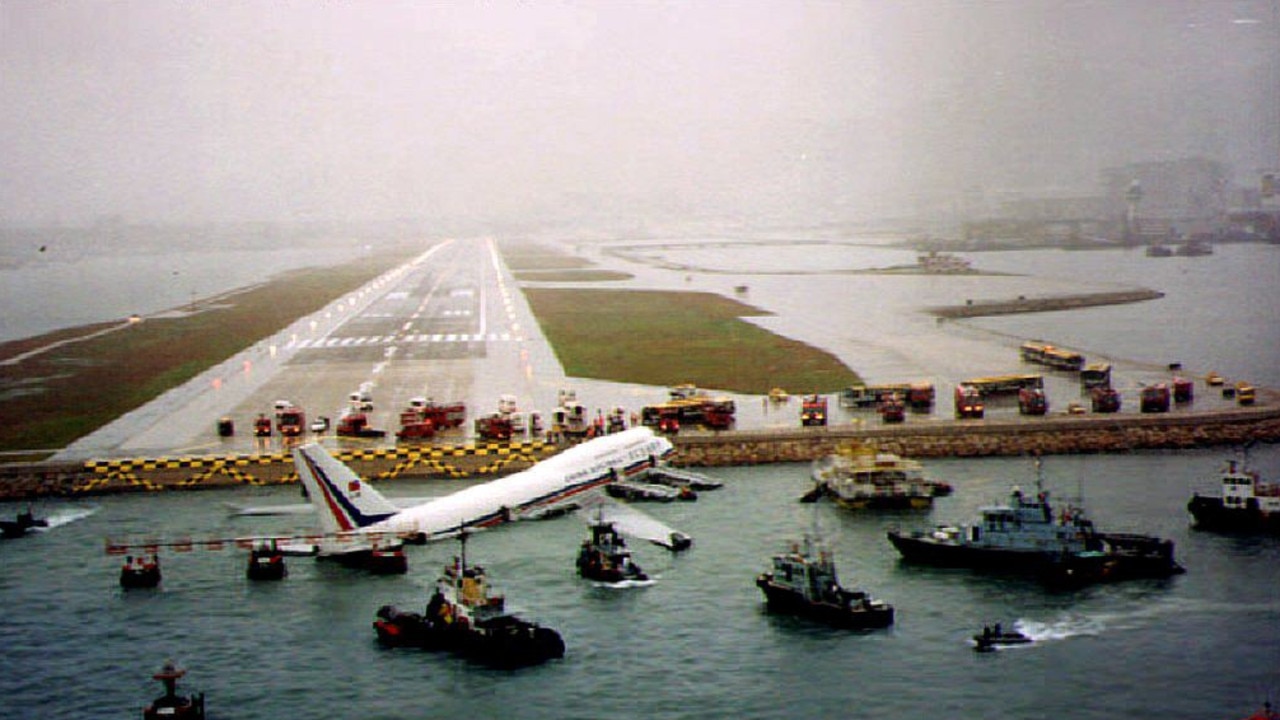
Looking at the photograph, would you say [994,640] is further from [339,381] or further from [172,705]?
[339,381]

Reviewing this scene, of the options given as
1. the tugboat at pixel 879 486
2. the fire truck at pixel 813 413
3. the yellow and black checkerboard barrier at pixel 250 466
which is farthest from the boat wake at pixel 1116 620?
the yellow and black checkerboard barrier at pixel 250 466

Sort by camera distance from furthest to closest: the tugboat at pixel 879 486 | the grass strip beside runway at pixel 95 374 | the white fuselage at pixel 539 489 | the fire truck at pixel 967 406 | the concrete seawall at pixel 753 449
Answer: the grass strip beside runway at pixel 95 374 → the fire truck at pixel 967 406 → the concrete seawall at pixel 753 449 → the tugboat at pixel 879 486 → the white fuselage at pixel 539 489

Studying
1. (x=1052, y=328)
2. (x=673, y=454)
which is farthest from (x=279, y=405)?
(x=1052, y=328)

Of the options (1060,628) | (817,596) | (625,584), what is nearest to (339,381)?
(625,584)

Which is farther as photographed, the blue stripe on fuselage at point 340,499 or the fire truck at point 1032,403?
the fire truck at point 1032,403

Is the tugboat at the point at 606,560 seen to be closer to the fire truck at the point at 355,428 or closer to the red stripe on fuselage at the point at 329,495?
the red stripe on fuselage at the point at 329,495

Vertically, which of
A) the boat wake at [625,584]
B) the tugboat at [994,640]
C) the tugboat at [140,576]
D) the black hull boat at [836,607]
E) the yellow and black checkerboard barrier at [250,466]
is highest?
the yellow and black checkerboard barrier at [250,466]

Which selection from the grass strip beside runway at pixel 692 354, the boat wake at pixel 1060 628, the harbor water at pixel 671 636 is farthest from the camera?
the grass strip beside runway at pixel 692 354

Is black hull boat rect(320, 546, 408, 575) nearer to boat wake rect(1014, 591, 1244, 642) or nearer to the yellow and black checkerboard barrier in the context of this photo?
the yellow and black checkerboard barrier
